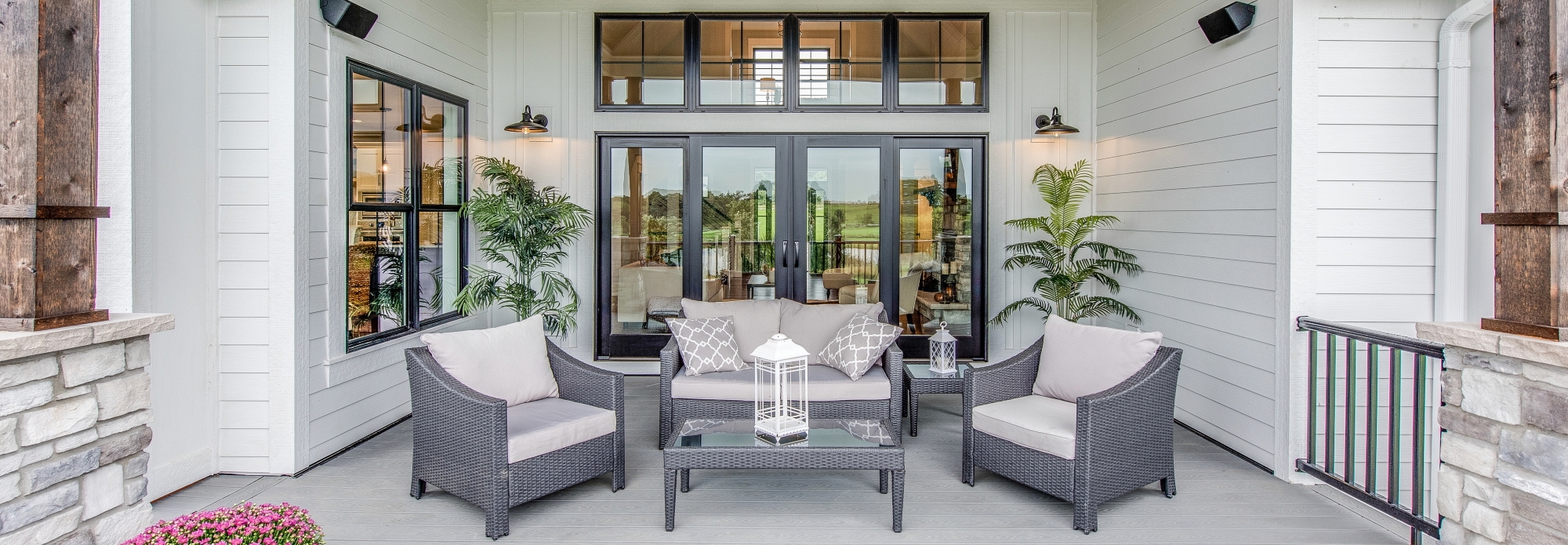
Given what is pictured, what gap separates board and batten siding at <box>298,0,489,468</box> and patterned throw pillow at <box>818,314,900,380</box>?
2.62 metres

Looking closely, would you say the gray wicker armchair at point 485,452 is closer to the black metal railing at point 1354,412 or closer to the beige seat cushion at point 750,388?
the beige seat cushion at point 750,388

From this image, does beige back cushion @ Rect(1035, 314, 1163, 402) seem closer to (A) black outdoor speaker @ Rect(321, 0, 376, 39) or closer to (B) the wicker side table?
(B) the wicker side table

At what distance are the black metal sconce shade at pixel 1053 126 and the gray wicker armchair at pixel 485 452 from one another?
3.72 meters

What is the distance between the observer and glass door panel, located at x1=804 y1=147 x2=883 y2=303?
20.0 ft

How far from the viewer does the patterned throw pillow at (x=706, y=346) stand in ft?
13.8

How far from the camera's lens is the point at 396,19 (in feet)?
15.0

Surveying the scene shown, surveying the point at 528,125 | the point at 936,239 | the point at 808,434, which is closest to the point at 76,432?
the point at 808,434

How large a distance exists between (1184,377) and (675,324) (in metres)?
3.13

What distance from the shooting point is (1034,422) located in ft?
10.8

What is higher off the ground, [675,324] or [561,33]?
[561,33]

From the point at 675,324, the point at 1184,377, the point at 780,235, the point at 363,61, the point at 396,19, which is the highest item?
the point at 396,19

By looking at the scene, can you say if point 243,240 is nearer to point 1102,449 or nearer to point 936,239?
point 1102,449

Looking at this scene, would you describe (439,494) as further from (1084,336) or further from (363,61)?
(1084,336)

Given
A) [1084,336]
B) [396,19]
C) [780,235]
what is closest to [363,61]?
[396,19]
